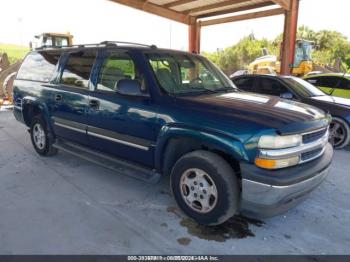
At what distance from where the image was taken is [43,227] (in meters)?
3.21

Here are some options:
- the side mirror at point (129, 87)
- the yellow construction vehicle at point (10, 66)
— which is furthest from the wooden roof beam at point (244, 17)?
the side mirror at point (129, 87)

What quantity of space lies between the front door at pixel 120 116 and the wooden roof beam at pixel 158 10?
23.1 feet

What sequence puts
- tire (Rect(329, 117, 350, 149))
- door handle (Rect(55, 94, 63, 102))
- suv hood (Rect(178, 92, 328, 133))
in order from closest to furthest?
suv hood (Rect(178, 92, 328, 133))
door handle (Rect(55, 94, 63, 102))
tire (Rect(329, 117, 350, 149))

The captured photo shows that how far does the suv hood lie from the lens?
2919mm

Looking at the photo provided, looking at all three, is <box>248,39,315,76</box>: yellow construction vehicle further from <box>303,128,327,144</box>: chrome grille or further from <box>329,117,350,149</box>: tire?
<box>303,128,327,144</box>: chrome grille

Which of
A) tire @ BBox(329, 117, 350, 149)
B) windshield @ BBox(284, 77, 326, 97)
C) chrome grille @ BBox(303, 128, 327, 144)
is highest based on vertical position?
windshield @ BBox(284, 77, 326, 97)

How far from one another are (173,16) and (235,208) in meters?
10.3

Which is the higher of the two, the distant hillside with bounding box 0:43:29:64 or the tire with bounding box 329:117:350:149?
the distant hillside with bounding box 0:43:29:64

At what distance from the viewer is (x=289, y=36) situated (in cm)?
970

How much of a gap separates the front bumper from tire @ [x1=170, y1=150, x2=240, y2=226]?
161mm

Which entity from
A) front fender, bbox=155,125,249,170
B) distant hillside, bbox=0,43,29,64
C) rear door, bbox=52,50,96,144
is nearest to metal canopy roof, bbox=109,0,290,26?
rear door, bbox=52,50,96,144

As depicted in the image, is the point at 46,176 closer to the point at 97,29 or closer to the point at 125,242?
the point at 125,242

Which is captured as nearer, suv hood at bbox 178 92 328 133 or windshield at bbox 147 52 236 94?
suv hood at bbox 178 92 328 133

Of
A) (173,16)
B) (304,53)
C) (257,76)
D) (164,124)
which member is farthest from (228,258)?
(304,53)
